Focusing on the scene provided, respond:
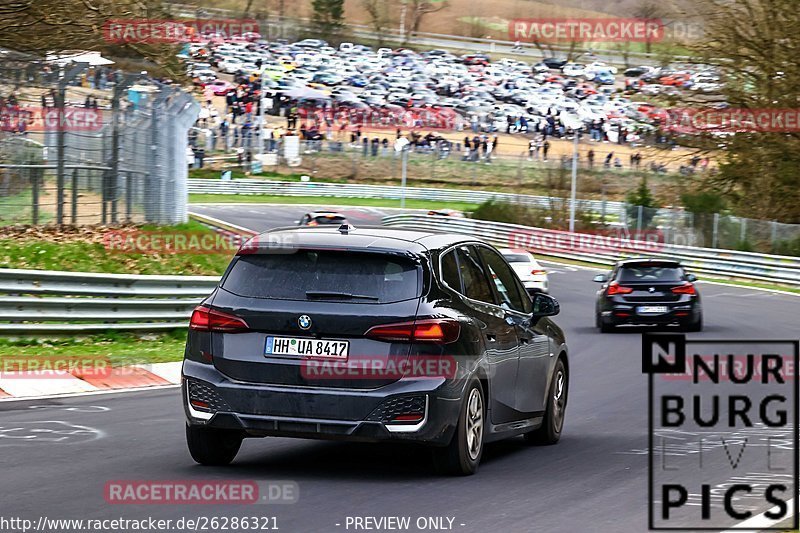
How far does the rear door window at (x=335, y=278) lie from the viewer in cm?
810

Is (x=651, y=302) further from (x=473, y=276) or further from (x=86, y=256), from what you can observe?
(x=473, y=276)

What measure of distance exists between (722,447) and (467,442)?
2.79m

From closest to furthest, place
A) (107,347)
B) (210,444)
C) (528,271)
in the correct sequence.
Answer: (210,444) < (107,347) < (528,271)

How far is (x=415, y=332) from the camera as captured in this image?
799 centimetres

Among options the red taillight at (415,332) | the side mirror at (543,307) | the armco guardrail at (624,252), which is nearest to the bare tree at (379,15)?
the armco guardrail at (624,252)

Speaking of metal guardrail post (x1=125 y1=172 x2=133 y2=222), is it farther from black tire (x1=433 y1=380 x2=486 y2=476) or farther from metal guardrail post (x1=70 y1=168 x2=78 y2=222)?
black tire (x1=433 y1=380 x2=486 y2=476)

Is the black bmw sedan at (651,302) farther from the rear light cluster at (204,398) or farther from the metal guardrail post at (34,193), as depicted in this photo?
the rear light cluster at (204,398)

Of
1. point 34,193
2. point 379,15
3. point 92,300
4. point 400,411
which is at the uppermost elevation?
point 379,15

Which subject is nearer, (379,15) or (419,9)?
(379,15)

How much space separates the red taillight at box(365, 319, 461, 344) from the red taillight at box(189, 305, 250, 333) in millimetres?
829

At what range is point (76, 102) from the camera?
65.6ft

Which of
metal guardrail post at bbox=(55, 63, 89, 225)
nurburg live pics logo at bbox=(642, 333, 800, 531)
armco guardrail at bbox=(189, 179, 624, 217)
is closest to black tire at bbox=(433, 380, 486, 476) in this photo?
nurburg live pics logo at bbox=(642, 333, 800, 531)

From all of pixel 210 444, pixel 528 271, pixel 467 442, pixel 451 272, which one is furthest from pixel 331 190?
pixel 467 442

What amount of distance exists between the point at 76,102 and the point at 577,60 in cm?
11344
